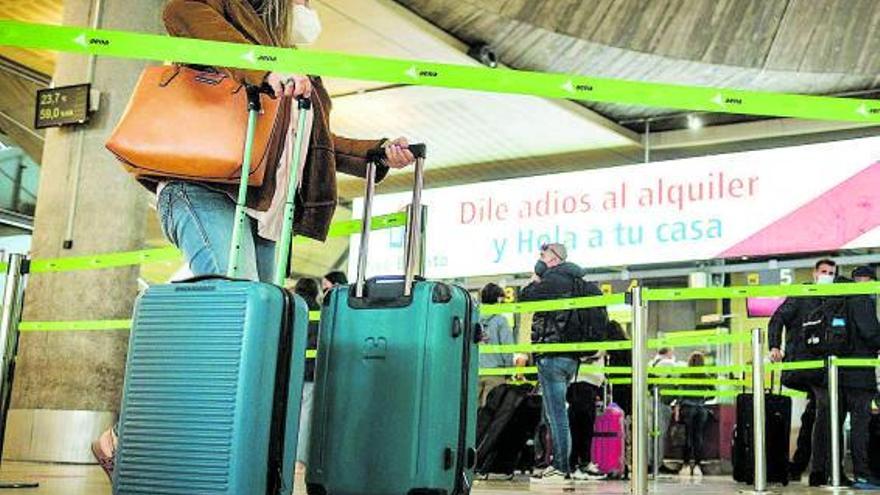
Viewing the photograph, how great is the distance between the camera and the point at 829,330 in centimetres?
695

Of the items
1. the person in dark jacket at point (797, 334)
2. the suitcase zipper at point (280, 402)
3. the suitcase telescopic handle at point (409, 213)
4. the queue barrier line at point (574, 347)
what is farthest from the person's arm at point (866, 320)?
the suitcase zipper at point (280, 402)

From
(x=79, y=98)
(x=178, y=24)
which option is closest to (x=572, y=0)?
(x=79, y=98)

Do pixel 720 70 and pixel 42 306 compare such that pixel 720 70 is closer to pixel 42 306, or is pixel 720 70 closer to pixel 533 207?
pixel 533 207

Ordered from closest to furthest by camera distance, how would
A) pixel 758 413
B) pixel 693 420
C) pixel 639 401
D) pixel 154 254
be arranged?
pixel 639 401, pixel 154 254, pixel 758 413, pixel 693 420

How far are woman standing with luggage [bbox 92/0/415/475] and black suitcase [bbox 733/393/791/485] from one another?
205 inches

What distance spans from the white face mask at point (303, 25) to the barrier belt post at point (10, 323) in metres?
1.44

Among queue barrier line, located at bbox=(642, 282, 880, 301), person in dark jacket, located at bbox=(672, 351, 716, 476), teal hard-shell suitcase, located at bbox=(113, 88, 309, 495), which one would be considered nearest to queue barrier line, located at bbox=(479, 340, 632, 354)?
queue barrier line, located at bbox=(642, 282, 880, 301)

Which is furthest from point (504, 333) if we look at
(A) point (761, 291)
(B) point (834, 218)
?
(B) point (834, 218)

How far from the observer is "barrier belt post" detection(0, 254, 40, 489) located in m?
3.40

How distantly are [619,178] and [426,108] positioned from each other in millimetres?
2355

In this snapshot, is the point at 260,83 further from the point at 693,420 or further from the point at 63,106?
the point at 693,420

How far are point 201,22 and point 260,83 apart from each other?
288 mm

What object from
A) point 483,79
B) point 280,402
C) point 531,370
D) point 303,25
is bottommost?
point 280,402

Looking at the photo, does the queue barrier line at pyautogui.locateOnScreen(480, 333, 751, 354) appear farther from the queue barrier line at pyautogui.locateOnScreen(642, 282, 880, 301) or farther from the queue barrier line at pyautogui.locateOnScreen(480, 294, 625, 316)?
the queue barrier line at pyautogui.locateOnScreen(642, 282, 880, 301)
